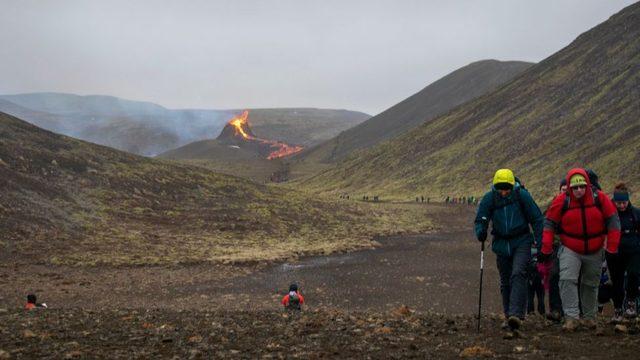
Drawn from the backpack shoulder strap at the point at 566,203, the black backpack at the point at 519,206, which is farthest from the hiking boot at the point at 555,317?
the backpack shoulder strap at the point at 566,203

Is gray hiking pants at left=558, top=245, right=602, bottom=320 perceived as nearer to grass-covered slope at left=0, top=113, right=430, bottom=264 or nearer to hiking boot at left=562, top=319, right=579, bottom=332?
hiking boot at left=562, top=319, right=579, bottom=332

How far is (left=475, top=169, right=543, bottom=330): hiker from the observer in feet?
32.4

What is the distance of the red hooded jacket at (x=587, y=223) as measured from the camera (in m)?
9.30

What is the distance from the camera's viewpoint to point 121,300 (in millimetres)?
21453

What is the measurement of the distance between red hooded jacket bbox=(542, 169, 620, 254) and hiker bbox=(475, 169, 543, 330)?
1.53ft

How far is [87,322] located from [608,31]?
142310 mm

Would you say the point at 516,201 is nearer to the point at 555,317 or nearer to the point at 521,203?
the point at 521,203

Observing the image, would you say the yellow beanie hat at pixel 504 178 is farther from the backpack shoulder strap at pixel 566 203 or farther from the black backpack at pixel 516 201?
the backpack shoulder strap at pixel 566 203

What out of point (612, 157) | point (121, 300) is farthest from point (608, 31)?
point (121, 300)

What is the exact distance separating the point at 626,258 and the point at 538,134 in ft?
315

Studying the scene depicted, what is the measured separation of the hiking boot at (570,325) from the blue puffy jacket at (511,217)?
150 centimetres

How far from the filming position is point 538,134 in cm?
10031

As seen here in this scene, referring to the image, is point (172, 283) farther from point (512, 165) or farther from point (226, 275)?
point (512, 165)

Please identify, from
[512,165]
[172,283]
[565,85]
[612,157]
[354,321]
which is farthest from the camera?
[565,85]
